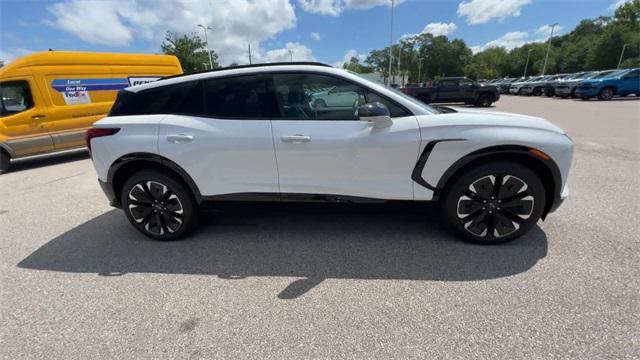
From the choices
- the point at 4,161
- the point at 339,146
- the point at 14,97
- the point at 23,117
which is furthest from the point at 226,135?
the point at 4,161

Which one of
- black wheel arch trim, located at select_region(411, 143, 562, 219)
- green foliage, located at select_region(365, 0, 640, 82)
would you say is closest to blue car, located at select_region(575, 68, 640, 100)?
black wheel arch trim, located at select_region(411, 143, 562, 219)

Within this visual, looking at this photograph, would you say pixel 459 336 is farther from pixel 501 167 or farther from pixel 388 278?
pixel 501 167

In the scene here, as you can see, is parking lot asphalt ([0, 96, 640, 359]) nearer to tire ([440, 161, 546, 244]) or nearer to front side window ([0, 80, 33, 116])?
tire ([440, 161, 546, 244])

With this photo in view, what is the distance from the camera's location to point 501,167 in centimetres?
272

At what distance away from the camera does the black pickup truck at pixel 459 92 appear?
17516mm

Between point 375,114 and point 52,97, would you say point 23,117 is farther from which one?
point 375,114

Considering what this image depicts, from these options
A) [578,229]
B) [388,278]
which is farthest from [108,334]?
[578,229]

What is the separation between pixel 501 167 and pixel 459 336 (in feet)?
4.98

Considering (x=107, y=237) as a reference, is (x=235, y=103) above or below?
above

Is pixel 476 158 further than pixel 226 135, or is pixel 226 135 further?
pixel 226 135

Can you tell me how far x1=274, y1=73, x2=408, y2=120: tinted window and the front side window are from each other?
23.9ft

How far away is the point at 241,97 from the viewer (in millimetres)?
2949

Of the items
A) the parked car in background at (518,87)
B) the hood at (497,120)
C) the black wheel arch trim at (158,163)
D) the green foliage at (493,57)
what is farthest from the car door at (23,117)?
the green foliage at (493,57)

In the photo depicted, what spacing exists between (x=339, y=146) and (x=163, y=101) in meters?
1.82
